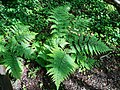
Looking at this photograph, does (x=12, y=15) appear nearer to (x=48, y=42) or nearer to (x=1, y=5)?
(x=1, y=5)

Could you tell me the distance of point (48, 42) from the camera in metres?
4.67

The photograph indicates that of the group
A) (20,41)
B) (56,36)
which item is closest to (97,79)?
(56,36)

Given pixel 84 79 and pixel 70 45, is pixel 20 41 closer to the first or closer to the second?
pixel 70 45

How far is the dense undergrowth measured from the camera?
4219 mm

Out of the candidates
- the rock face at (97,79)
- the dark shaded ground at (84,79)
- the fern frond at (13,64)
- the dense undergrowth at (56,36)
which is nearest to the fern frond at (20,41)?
the dense undergrowth at (56,36)

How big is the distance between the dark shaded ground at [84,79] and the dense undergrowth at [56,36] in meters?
0.15

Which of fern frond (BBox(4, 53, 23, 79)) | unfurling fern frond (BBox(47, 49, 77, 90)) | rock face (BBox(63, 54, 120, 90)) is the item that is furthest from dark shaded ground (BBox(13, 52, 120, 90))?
unfurling fern frond (BBox(47, 49, 77, 90))

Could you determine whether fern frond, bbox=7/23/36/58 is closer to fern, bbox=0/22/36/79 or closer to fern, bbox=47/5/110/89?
fern, bbox=0/22/36/79

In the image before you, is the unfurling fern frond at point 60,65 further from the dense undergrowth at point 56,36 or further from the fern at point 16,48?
the fern at point 16,48

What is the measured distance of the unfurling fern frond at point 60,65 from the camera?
12.9 ft

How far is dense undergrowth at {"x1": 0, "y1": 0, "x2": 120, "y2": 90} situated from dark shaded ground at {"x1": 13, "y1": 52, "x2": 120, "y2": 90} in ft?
0.50

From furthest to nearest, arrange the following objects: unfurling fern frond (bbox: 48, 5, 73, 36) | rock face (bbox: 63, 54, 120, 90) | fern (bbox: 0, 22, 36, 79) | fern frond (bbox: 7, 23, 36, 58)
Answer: unfurling fern frond (bbox: 48, 5, 73, 36), rock face (bbox: 63, 54, 120, 90), fern frond (bbox: 7, 23, 36, 58), fern (bbox: 0, 22, 36, 79)

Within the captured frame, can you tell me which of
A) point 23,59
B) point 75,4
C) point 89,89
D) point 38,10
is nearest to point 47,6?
point 38,10

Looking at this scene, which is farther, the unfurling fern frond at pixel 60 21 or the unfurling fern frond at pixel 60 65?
the unfurling fern frond at pixel 60 21
